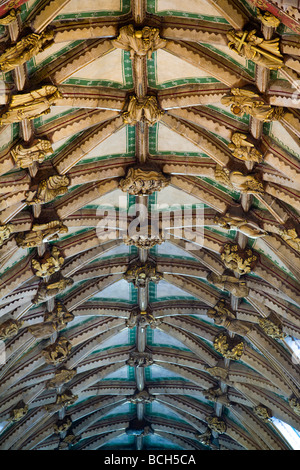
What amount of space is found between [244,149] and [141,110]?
268cm

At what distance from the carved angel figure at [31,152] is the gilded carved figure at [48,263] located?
4799 mm

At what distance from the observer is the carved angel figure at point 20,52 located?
1964 cm

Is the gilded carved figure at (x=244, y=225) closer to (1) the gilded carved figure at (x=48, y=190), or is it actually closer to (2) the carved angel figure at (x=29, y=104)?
(1) the gilded carved figure at (x=48, y=190)

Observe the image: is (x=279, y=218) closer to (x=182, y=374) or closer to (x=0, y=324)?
(x=0, y=324)

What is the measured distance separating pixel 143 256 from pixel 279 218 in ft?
19.8

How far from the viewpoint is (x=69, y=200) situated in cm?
2600

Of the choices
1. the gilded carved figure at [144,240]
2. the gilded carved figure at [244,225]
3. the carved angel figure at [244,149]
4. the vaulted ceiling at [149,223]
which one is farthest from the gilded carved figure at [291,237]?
the gilded carved figure at [144,240]

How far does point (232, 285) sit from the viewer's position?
94.7ft

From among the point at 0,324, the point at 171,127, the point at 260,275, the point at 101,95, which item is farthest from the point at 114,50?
the point at 0,324

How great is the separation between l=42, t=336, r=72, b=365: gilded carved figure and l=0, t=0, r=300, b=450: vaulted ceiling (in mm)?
66

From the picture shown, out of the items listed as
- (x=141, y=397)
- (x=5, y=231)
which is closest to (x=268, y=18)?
(x=5, y=231)

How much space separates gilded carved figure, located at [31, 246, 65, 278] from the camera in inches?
1069

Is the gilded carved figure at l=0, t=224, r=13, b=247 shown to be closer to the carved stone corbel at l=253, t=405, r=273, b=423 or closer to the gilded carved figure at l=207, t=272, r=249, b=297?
the gilded carved figure at l=207, t=272, r=249, b=297

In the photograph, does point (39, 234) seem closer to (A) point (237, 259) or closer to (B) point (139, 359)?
(A) point (237, 259)
